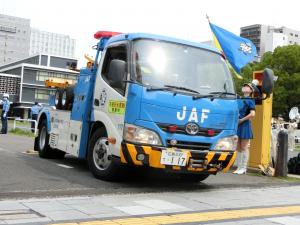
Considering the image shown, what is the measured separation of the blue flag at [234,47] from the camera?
1195 cm

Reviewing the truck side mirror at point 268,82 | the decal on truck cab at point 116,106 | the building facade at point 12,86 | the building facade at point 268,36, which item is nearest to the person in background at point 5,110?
the decal on truck cab at point 116,106

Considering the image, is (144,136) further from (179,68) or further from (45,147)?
(45,147)

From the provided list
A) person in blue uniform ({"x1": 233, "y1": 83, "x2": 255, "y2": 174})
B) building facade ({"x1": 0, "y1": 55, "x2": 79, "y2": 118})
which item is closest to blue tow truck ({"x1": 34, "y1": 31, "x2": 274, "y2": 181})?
person in blue uniform ({"x1": 233, "y1": 83, "x2": 255, "y2": 174})

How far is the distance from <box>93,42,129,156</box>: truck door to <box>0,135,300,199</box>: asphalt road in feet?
2.55

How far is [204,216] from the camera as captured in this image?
252 inches

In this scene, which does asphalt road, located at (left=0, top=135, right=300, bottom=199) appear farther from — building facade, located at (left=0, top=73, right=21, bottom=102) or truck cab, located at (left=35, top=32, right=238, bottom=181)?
building facade, located at (left=0, top=73, right=21, bottom=102)

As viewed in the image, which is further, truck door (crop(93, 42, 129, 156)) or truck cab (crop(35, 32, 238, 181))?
truck door (crop(93, 42, 129, 156))

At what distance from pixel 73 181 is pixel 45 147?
3464mm

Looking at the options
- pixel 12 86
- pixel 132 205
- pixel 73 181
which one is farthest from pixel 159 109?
pixel 12 86

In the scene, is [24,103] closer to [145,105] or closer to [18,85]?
[18,85]

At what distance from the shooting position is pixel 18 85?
95.6 meters

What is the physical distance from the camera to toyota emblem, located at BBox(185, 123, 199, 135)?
7708 millimetres

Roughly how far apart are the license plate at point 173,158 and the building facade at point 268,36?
91.8m

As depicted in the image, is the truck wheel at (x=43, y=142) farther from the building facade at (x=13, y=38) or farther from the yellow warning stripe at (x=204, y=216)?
the building facade at (x=13, y=38)
